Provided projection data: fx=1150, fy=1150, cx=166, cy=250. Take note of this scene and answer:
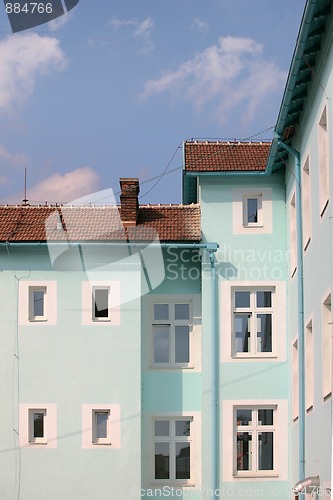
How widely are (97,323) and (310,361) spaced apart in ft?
19.9

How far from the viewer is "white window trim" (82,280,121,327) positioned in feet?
87.2

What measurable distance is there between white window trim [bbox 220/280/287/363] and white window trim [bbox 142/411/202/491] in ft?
5.41

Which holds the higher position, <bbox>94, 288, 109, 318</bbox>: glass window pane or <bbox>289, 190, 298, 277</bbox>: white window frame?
<bbox>289, 190, 298, 277</bbox>: white window frame

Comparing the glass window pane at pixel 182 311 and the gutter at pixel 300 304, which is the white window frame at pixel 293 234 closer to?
the gutter at pixel 300 304

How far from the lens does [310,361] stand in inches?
886

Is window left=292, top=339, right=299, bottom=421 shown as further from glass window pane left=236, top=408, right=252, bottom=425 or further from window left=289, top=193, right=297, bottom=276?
window left=289, top=193, right=297, bottom=276

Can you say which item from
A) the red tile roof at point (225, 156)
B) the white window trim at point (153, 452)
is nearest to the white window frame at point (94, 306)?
the white window trim at point (153, 452)

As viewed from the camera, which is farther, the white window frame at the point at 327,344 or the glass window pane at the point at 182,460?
the glass window pane at the point at 182,460

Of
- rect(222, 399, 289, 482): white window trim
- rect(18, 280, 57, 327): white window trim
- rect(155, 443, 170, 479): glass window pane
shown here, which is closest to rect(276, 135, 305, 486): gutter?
rect(222, 399, 289, 482): white window trim

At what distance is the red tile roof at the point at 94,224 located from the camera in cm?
2681

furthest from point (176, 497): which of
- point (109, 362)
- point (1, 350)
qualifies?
point (1, 350)

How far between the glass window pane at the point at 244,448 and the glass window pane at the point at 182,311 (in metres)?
3.11

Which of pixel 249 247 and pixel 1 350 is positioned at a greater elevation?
pixel 249 247

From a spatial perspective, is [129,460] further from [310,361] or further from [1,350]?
[310,361]
